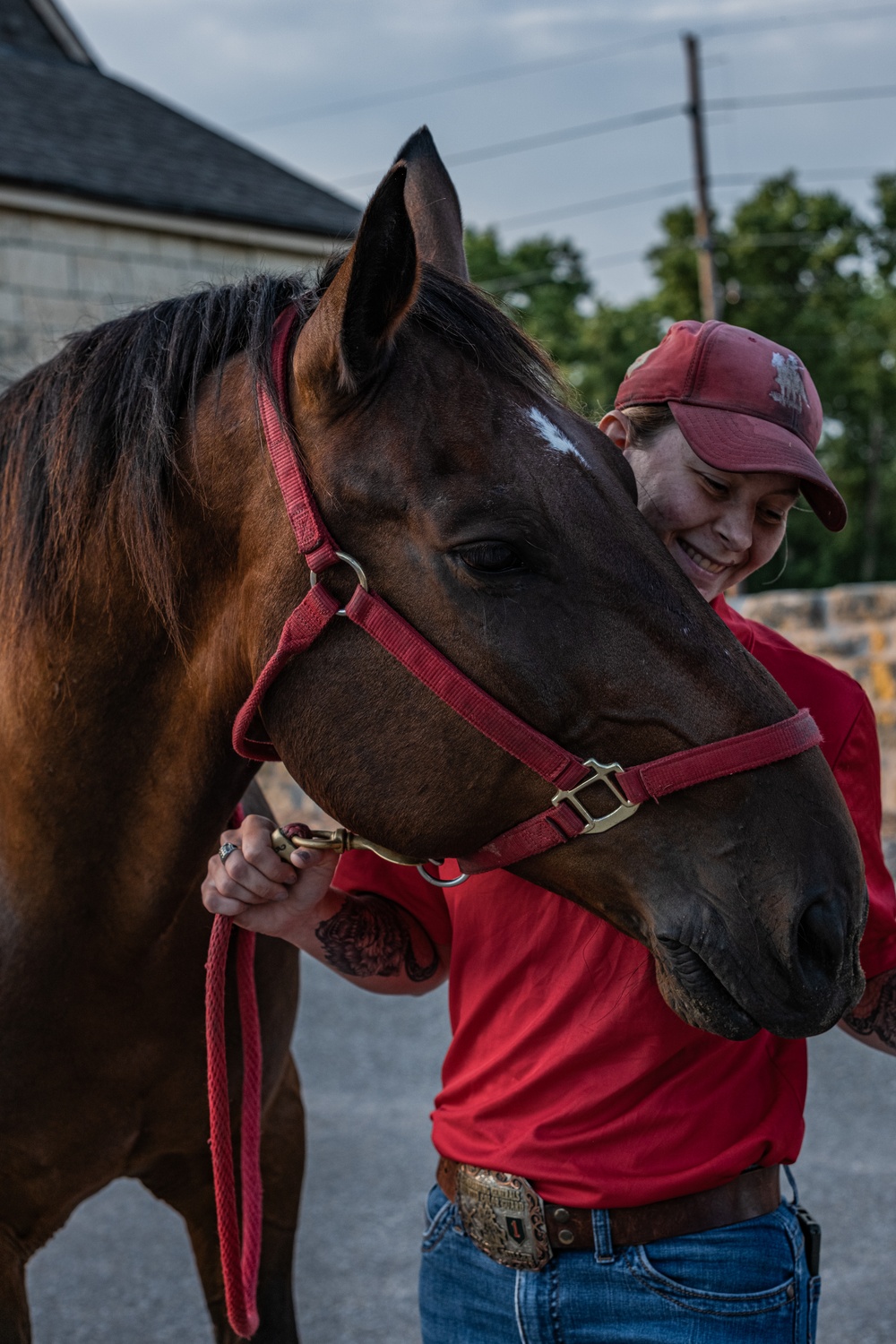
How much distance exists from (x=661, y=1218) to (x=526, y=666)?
72cm

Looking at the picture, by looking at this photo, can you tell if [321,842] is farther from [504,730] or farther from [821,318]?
[821,318]

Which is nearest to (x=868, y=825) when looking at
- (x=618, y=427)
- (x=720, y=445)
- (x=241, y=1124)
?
(x=720, y=445)

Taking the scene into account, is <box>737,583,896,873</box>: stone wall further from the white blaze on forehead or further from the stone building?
the white blaze on forehead

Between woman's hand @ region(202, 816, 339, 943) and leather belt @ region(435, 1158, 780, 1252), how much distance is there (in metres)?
0.45

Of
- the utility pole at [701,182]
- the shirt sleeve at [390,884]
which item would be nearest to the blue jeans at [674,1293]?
the shirt sleeve at [390,884]

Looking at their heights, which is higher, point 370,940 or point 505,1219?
point 370,940

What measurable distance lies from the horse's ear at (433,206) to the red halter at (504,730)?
520 mm

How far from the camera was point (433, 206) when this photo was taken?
175 centimetres

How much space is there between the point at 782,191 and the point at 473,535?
91.3 feet

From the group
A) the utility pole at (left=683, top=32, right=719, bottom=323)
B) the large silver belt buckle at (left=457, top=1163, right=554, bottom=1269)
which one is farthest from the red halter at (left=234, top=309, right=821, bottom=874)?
the utility pole at (left=683, top=32, right=719, bottom=323)

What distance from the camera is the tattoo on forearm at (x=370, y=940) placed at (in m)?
1.63

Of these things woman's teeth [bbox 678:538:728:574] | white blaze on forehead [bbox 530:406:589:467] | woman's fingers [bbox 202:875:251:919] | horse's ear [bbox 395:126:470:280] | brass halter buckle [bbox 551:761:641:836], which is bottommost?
woman's fingers [bbox 202:875:251:919]

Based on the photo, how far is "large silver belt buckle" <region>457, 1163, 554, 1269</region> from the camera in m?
1.44

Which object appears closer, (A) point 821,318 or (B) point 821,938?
(B) point 821,938
